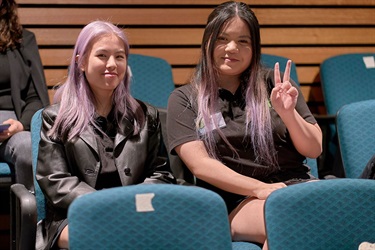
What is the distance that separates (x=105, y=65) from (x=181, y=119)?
1.07 feet

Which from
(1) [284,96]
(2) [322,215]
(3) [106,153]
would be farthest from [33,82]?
(2) [322,215]

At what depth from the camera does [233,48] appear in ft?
8.46

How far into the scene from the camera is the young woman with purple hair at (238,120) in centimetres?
244

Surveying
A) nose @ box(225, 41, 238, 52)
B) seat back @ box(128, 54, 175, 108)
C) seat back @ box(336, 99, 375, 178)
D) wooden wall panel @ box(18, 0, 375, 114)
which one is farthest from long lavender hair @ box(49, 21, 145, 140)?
wooden wall panel @ box(18, 0, 375, 114)

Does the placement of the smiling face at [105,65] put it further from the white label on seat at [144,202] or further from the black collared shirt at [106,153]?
the white label on seat at [144,202]

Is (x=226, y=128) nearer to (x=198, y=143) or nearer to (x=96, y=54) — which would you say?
(x=198, y=143)

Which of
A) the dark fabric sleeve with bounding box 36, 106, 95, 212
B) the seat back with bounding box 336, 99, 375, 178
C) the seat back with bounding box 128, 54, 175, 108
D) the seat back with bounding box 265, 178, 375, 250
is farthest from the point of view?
the seat back with bounding box 128, 54, 175, 108

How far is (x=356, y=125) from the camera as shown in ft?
9.18

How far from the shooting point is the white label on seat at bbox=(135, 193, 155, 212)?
1.90 m

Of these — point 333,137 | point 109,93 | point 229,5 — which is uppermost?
point 229,5

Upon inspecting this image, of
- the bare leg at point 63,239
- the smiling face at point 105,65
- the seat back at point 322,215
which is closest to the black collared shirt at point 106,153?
the smiling face at point 105,65

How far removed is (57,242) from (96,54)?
68 centimetres

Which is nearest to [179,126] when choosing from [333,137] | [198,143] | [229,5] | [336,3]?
[198,143]

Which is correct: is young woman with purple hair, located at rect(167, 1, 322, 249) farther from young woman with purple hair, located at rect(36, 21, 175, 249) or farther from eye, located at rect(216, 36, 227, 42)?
young woman with purple hair, located at rect(36, 21, 175, 249)
